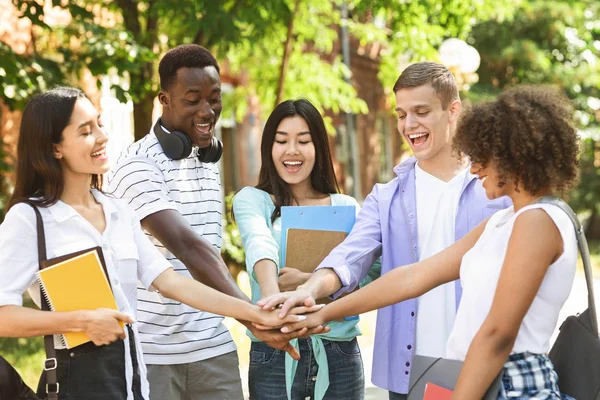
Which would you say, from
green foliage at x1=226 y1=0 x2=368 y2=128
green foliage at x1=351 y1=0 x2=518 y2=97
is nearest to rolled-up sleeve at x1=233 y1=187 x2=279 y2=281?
green foliage at x1=351 y1=0 x2=518 y2=97

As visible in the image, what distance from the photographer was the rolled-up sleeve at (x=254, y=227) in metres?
3.60

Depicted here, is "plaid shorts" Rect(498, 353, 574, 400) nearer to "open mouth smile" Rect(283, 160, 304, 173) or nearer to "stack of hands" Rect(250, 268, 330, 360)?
"stack of hands" Rect(250, 268, 330, 360)

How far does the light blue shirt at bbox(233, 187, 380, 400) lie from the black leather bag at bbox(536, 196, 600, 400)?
4.09ft

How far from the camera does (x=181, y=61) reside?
12.8 ft

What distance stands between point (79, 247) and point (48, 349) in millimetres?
335

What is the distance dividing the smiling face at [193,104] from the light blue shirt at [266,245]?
324mm

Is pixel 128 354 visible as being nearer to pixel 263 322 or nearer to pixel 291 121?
pixel 263 322

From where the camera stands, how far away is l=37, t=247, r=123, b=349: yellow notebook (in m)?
2.70

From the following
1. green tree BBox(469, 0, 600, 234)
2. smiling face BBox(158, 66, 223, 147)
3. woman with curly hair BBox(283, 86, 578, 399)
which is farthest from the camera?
green tree BBox(469, 0, 600, 234)

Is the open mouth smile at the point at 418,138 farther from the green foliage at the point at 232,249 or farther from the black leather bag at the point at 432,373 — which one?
the green foliage at the point at 232,249

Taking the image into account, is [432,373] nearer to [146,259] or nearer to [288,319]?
[288,319]

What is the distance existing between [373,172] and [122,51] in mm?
15342

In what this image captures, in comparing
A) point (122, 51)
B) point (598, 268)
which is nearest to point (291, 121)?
point (122, 51)

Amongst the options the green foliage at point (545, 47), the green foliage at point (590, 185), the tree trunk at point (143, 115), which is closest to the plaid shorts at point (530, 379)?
the tree trunk at point (143, 115)
